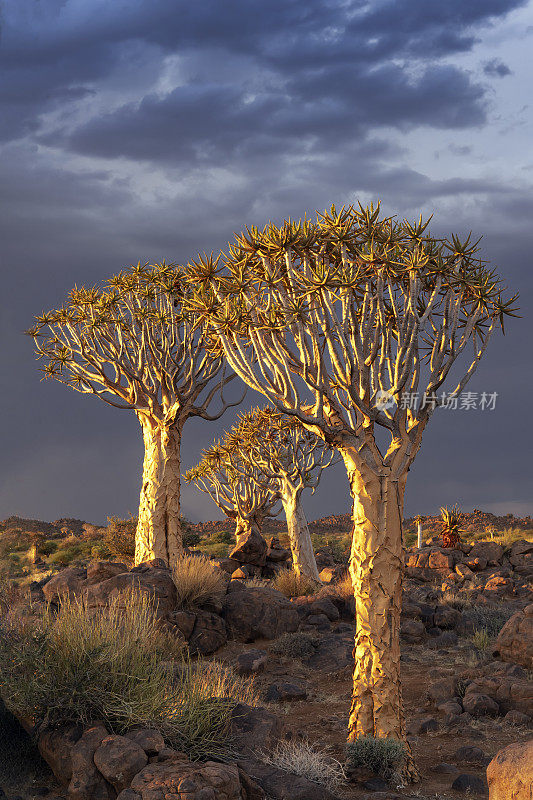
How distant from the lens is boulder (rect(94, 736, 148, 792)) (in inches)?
254

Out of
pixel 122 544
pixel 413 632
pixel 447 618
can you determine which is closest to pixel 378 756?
pixel 413 632

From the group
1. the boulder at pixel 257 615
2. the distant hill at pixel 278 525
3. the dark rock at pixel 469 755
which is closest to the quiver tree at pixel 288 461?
the boulder at pixel 257 615

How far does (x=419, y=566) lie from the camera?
25.1 m

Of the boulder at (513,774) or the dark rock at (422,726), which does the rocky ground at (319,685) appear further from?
the boulder at (513,774)

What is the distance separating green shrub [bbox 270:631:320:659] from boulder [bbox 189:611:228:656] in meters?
1.12

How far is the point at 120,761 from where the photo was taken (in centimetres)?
650

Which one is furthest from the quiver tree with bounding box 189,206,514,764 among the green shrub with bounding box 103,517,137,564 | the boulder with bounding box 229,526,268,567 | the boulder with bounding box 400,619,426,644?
the green shrub with bounding box 103,517,137,564

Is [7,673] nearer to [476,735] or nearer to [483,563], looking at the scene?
[476,735]

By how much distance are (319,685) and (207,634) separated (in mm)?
2525

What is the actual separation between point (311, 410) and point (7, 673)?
194 inches

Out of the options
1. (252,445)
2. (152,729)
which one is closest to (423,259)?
(152,729)

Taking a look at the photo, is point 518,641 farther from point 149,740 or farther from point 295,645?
Answer: point 149,740

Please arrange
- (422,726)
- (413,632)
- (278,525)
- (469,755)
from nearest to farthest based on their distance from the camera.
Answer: (469,755), (422,726), (413,632), (278,525)

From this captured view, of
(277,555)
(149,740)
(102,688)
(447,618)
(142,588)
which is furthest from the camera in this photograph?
(277,555)
